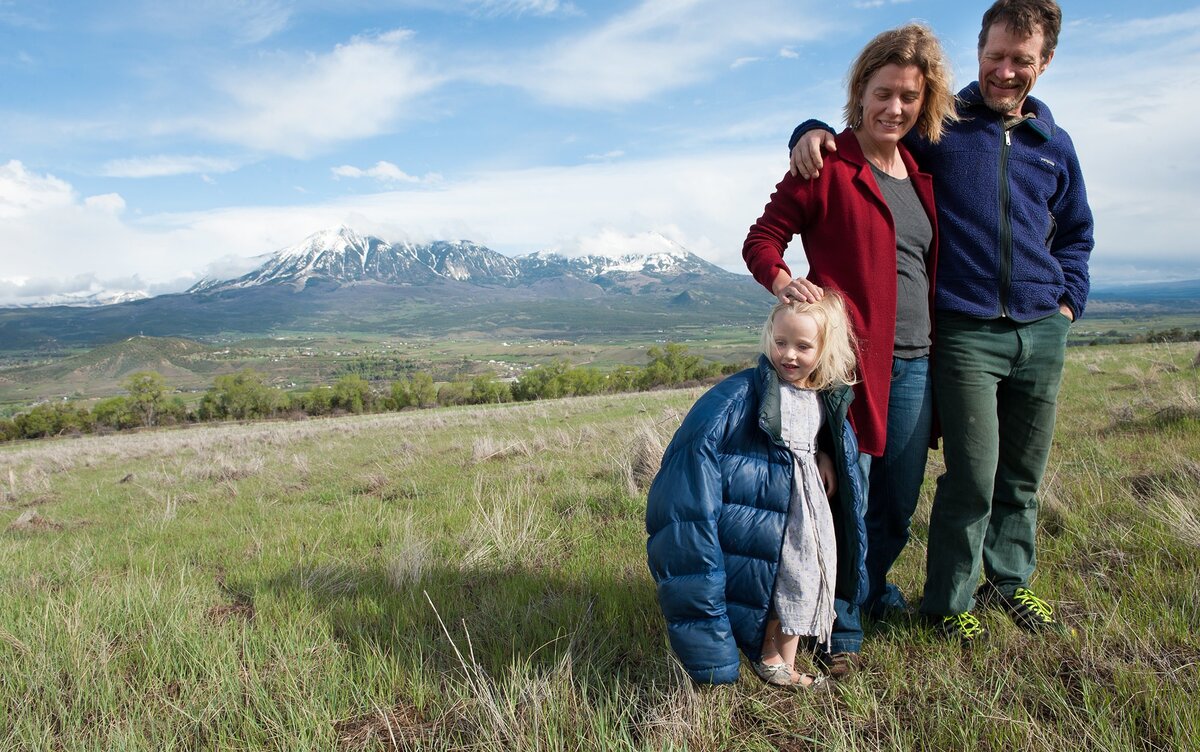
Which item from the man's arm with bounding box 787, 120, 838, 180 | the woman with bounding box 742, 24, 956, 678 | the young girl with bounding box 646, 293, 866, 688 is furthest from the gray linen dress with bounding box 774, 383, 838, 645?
the man's arm with bounding box 787, 120, 838, 180

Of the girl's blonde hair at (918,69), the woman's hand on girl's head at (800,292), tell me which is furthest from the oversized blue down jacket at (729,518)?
→ the girl's blonde hair at (918,69)

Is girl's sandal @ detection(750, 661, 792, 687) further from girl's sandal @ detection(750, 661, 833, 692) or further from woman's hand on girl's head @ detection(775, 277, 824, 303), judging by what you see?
woman's hand on girl's head @ detection(775, 277, 824, 303)

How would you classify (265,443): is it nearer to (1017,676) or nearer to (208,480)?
(208,480)

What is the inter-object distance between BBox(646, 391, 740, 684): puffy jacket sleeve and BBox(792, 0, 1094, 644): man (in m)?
1.13

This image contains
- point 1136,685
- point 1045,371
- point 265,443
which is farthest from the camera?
point 265,443

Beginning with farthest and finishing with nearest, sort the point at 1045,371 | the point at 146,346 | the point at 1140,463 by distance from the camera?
the point at 146,346, the point at 1140,463, the point at 1045,371

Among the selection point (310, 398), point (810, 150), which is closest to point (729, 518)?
point (810, 150)

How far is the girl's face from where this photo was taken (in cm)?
213

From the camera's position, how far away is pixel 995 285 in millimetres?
2428

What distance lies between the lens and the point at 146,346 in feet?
572

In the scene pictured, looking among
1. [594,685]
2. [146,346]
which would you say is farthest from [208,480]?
[146,346]

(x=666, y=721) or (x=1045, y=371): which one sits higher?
(x=1045, y=371)

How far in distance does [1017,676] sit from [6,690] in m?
3.71

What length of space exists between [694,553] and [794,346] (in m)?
0.80
